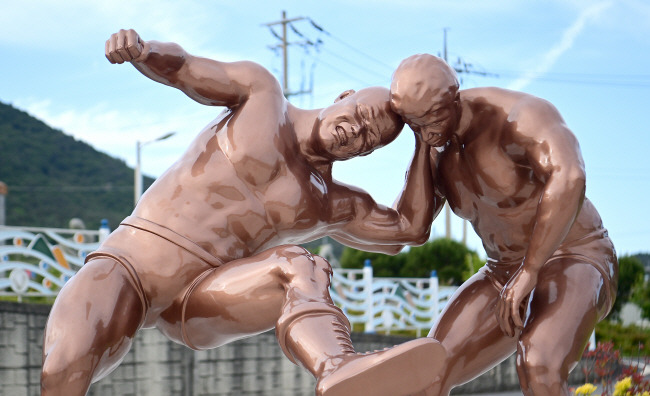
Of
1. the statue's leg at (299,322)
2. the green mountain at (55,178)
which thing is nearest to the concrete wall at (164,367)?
the statue's leg at (299,322)

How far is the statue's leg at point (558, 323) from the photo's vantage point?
253 cm

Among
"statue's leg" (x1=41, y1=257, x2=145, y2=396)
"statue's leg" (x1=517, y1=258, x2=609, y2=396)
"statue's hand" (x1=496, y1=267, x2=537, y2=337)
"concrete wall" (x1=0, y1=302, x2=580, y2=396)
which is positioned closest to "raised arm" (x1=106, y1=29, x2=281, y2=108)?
"statue's leg" (x1=41, y1=257, x2=145, y2=396)

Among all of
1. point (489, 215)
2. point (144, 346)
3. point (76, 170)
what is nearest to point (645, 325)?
point (144, 346)

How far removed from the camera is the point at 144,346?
7352 mm

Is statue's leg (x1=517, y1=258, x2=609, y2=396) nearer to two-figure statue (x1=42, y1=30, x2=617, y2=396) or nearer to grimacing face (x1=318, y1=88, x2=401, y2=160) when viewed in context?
two-figure statue (x1=42, y1=30, x2=617, y2=396)

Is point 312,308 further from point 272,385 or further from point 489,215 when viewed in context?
point 272,385

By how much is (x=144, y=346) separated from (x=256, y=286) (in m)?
5.28

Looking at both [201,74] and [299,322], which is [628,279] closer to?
[201,74]

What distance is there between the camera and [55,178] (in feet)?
95.8

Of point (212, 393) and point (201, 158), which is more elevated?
point (201, 158)

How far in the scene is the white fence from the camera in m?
7.32

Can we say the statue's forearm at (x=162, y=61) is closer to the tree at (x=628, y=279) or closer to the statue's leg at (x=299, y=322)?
the statue's leg at (x=299, y=322)

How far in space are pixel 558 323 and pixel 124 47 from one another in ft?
5.25

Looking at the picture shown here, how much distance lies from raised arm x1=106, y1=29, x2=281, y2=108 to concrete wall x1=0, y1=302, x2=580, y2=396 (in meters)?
4.39
